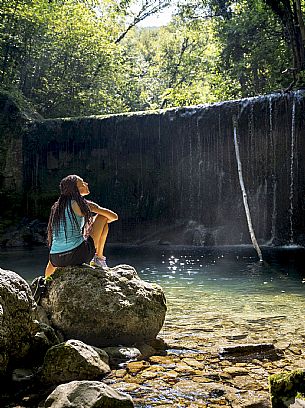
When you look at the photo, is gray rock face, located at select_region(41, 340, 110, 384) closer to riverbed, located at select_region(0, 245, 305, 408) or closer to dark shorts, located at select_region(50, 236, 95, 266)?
riverbed, located at select_region(0, 245, 305, 408)

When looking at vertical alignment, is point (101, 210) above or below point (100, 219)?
above

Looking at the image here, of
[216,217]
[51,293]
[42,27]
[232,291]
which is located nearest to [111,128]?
[216,217]

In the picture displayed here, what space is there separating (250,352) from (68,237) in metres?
2.28

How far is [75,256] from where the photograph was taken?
17.8 ft

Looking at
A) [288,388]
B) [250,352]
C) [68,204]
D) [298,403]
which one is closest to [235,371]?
[250,352]

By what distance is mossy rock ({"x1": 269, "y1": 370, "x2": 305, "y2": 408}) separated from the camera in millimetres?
2504

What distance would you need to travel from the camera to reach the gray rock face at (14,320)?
399cm

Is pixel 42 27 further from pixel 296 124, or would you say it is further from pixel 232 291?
pixel 232 291

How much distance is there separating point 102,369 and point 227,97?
68.4ft

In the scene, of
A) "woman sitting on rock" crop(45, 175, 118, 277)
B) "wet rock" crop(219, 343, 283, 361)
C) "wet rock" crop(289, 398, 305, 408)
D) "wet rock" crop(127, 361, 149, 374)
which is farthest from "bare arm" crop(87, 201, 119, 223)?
"wet rock" crop(289, 398, 305, 408)

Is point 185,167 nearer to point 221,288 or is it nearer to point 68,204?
point 221,288

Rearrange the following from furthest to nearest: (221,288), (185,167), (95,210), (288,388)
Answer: (185,167) < (221,288) < (95,210) < (288,388)

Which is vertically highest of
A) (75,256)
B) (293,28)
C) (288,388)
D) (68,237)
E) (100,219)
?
(293,28)

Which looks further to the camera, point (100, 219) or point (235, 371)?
point (100, 219)
